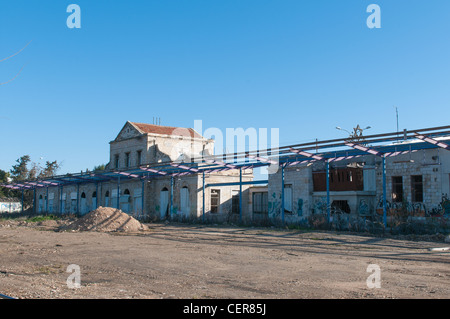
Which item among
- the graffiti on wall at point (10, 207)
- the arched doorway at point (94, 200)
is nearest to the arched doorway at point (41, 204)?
the graffiti on wall at point (10, 207)

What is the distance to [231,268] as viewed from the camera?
10562 mm

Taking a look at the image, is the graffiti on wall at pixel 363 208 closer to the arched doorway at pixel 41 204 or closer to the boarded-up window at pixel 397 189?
the boarded-up window at pixel 397 189

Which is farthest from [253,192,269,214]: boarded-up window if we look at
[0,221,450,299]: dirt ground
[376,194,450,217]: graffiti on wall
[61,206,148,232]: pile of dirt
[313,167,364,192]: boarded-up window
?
[0,221,450,299]: dirt ground

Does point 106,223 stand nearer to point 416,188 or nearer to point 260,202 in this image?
point 260,202

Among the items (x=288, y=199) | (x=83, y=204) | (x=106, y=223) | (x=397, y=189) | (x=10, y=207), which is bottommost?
(x=10, y=207)

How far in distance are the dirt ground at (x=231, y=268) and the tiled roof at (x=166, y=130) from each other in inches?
841

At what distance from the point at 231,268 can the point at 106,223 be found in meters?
15.7

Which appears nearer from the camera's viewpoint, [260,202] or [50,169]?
[260,202]

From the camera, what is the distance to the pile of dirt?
2419cm

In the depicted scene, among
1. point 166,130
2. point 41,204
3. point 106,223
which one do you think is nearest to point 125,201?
point 166,130

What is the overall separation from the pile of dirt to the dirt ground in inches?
260

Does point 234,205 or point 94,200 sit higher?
point 94,200

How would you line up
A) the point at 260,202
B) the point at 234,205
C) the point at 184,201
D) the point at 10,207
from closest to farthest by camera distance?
the point at 260,202, the point at 184,201, the point at 234,205, the point at 10,207

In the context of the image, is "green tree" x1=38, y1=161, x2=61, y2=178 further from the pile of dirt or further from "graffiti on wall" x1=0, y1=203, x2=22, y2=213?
the pile of dirt
